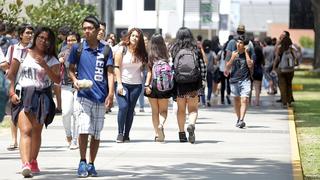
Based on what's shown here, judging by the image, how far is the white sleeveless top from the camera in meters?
15.3

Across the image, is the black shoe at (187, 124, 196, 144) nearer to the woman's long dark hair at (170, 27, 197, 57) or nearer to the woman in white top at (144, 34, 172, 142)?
the woman in white top at (144, 34, 172, 142)

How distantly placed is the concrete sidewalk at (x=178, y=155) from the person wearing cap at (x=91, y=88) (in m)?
0.42

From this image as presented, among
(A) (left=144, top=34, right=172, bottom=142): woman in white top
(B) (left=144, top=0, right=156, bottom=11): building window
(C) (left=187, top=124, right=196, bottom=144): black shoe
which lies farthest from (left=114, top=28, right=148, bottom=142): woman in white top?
(B) (left=144, top=0, right=156, bottom=11): building window

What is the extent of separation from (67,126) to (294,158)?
11.3 feet

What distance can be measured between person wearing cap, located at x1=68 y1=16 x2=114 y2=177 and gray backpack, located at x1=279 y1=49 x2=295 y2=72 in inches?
491

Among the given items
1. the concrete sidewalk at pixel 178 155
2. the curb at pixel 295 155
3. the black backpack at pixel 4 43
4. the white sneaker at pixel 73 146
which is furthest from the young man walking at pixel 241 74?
the black backpack at pixel 4 43

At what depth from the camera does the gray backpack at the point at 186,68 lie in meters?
15.1

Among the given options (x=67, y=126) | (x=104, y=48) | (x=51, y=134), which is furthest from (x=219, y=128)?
(x=104, y=48)

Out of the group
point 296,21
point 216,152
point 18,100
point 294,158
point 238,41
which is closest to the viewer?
point 18,100

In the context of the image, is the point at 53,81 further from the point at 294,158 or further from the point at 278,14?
the point at 278,14

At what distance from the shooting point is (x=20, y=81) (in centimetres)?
1132

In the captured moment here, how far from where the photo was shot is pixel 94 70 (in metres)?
11.1

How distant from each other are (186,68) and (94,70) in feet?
13.8

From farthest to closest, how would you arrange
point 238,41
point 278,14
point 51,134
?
point 278,14
point 238,41
point 51,134
